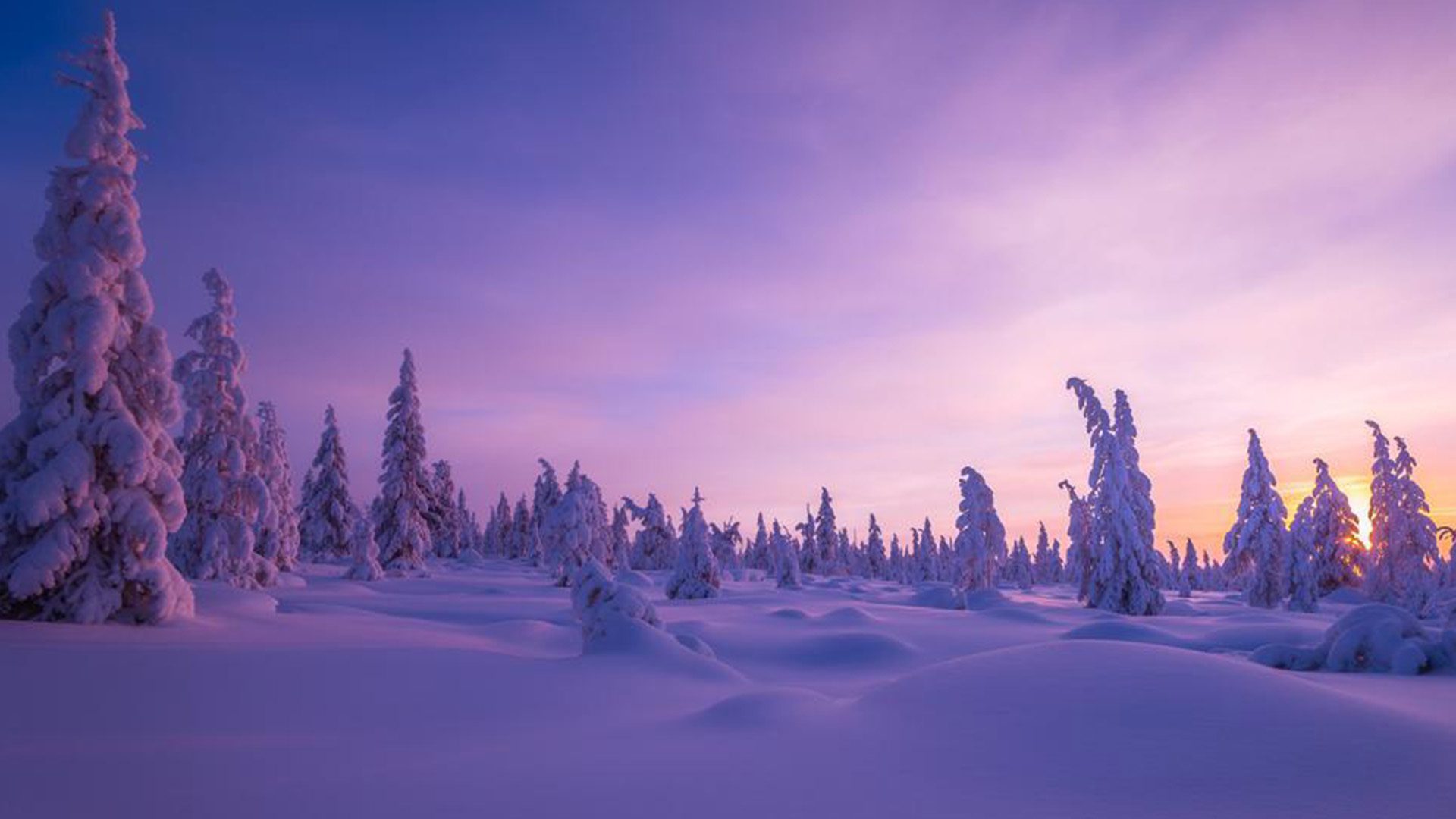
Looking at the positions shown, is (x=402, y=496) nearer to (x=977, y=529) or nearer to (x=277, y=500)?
(x=277, y=500)

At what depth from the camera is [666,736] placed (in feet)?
21.9

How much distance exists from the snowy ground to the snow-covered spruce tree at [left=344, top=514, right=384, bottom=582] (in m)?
25.2

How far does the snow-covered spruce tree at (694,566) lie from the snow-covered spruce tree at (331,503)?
2591 centimetres

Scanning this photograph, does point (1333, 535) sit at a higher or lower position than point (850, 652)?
higher

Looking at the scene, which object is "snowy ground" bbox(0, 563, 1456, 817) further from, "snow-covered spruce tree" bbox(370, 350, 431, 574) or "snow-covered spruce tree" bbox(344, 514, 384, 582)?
"snow-covered spruce tree" bbox(370, 350, 431, 574)

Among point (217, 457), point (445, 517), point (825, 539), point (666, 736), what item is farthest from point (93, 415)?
point (825, 539)

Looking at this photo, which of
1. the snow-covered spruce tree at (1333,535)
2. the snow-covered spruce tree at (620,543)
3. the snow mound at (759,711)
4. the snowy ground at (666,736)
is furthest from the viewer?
the snow-covered spruce tree at (620,543)

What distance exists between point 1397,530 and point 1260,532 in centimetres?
556

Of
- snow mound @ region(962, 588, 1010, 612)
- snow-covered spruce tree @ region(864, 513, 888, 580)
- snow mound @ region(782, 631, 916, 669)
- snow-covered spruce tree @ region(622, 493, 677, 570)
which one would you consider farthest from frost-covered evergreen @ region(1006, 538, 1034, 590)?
snow mound @ region(782, 631, 916, 669)

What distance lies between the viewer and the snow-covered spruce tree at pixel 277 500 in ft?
113

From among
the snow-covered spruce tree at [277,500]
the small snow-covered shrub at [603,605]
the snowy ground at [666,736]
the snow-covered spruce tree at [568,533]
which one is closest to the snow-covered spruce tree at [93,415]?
the snowy ground at [666,736]

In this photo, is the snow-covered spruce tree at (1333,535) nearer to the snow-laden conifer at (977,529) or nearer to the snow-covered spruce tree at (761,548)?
the snow-laden conifer at (977,529)

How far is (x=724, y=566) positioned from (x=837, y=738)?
74.8 metres

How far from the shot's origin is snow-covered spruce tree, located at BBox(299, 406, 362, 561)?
47.2 meters
